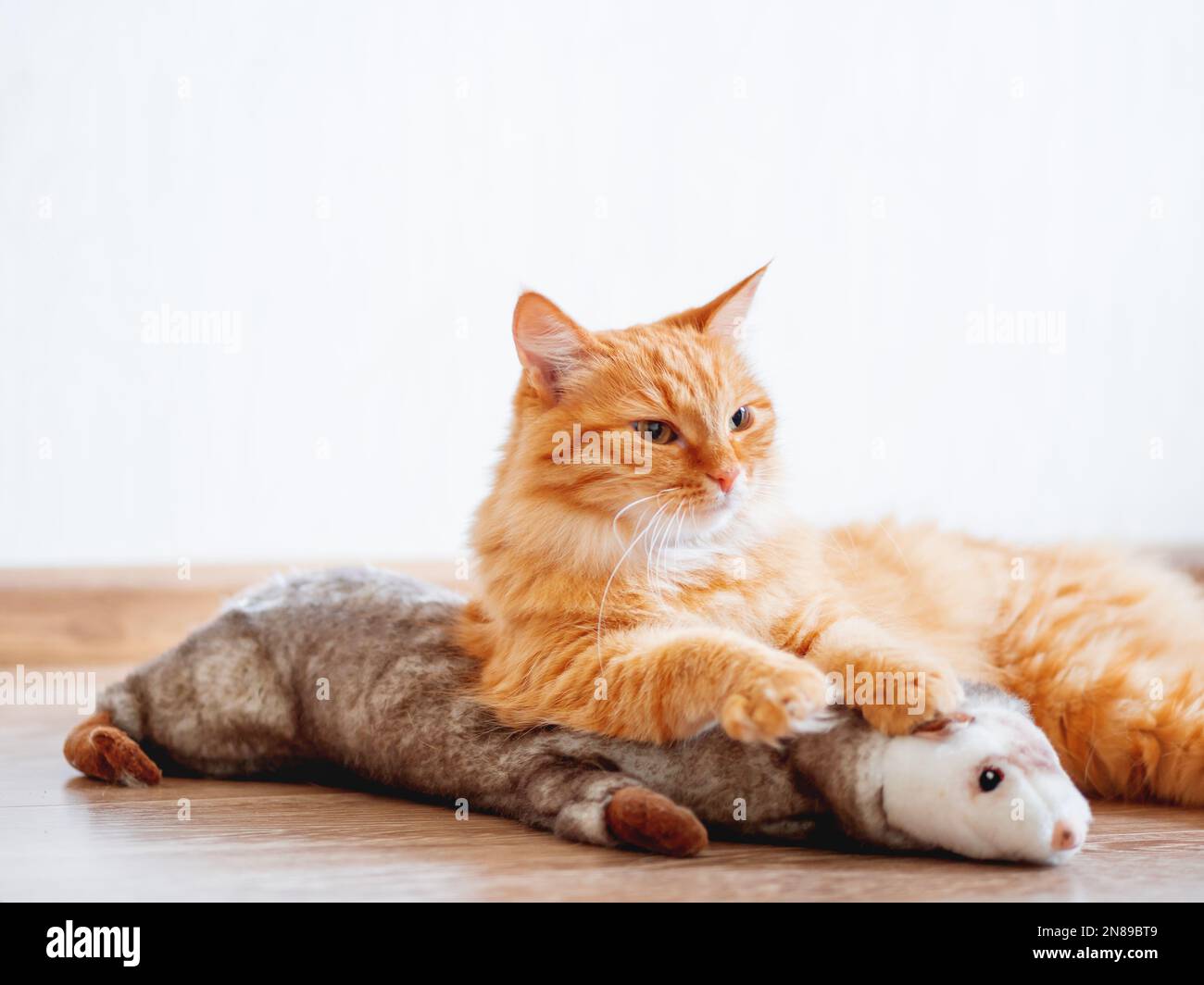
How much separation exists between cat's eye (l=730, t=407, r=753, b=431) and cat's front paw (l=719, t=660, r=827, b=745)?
0.57 metres

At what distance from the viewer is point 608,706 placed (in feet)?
5.26

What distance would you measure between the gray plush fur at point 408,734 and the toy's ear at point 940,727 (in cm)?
6

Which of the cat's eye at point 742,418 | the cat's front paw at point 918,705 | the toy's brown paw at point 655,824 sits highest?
the cat's eye at point 742,418

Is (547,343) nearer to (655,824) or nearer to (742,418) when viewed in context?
(742,418)

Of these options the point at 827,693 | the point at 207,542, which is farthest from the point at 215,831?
the point at 207,542

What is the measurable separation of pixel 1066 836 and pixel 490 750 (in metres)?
0.82

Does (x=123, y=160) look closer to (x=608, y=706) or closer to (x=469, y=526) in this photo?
(x=469, y=526)

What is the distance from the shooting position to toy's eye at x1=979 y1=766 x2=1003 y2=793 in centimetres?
140

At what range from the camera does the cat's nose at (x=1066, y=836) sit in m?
1.40
